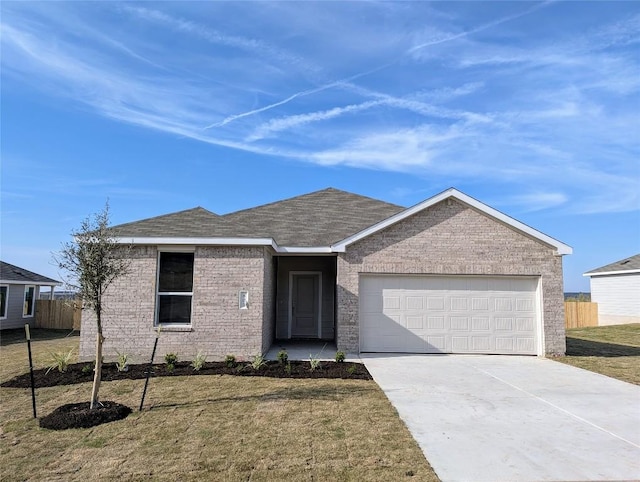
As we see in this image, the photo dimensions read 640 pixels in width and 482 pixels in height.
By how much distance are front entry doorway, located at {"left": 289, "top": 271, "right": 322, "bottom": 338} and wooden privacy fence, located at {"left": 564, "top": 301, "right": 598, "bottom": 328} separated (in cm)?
1697

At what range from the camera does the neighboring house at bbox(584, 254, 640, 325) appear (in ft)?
77.1

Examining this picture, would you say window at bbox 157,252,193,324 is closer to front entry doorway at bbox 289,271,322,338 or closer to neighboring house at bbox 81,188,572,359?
neighboring house at bbox 81,188,572,359

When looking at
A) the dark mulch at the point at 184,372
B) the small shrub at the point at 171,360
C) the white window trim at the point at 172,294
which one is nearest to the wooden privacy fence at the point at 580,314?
the dark mulch at the point at 184,372

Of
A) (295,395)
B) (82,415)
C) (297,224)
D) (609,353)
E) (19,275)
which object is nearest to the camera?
(82,415)

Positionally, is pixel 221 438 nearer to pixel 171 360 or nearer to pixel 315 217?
pixel 171 360

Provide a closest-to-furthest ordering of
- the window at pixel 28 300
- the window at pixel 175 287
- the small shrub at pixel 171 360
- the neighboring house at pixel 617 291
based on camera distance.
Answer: the small shrub at pixel 171 360, the window at pixel 175 287, the window at pixel 28 300, the neighboring house at pixel 617 291

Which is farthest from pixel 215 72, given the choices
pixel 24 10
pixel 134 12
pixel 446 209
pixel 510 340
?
pixel 510 340

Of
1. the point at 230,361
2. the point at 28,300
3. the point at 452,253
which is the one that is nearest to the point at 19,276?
the point at 28,300

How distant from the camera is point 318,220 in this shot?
15.3m

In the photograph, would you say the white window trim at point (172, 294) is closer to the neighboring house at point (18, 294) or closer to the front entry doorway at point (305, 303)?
the front entry doorway at point (305, 303)

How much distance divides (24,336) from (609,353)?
2287 cm

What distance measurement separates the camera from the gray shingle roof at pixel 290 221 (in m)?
11.2

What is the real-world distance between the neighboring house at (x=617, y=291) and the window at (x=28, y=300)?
33.0 m

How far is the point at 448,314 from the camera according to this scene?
1238 centimetres
